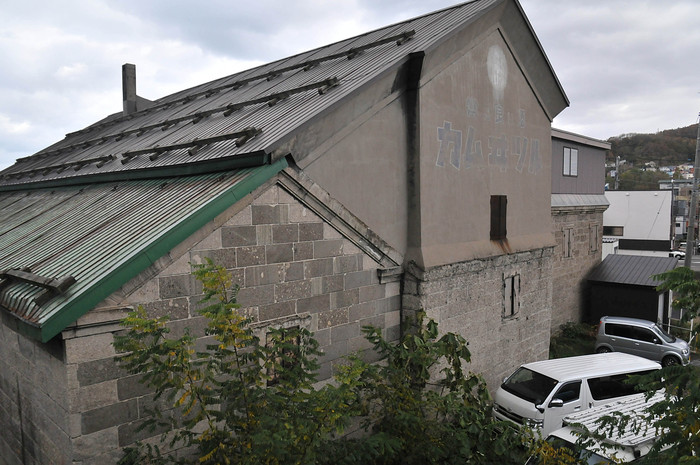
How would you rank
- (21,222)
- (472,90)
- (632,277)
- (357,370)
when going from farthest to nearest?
(632,277) → (472,90) → (21,222) → (357,370)

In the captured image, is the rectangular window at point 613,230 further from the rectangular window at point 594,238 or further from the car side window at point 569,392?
the car side window at point 569,392

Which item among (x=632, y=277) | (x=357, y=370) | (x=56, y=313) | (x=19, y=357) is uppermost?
(x=56, y=313)

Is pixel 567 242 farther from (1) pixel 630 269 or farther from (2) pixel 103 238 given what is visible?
(2) pixel 103 238

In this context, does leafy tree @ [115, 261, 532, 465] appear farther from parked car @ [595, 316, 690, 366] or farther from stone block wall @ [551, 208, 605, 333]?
stone block wall @ [551, 208, 605, 333]

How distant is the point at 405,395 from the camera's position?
270 inches

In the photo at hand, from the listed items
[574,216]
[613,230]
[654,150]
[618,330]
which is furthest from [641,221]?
[654,150]

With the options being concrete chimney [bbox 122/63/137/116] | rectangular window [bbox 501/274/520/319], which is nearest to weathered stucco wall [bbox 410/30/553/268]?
rectangular window [bbox 501/274/520/319]

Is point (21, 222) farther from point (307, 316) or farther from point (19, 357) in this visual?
point (307, 316)

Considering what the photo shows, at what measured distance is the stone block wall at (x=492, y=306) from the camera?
950 centimetres

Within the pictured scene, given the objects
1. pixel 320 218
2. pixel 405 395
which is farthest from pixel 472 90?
pixel 405 395

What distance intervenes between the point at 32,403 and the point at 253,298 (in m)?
3.01

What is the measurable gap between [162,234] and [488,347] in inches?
320

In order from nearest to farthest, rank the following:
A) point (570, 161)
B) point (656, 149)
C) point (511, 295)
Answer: point (511, 295)
point (570, 161)
point (656, 149)

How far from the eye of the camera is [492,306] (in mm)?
11289
